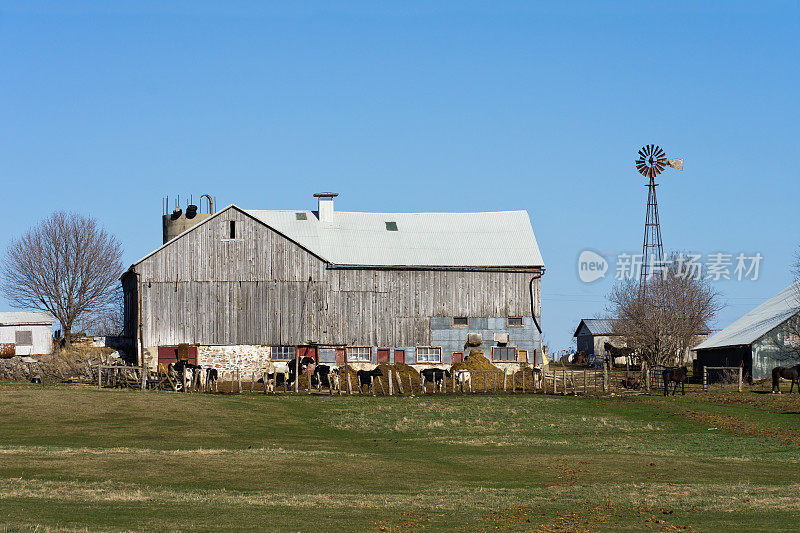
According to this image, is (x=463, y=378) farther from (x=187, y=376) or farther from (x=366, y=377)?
(x=187, y=376)

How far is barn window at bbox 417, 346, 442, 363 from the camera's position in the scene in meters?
67.9

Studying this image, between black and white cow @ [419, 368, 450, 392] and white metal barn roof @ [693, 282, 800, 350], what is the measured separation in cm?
2182

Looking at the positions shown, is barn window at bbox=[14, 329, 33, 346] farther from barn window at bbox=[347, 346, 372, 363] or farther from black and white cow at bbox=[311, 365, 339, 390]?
black and white cow at bbox=[311, 365, 339, 390]

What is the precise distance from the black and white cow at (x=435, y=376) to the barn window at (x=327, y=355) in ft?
23.2

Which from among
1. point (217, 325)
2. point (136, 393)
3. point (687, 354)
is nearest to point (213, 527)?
point (136, 393)

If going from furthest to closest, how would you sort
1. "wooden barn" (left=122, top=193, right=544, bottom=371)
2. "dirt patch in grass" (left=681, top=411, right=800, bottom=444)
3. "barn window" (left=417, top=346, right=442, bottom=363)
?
"barn window" (left=417, top=346, right=442, bottom=363) < "wooden barn" (left=122, top=193, right=544, bottom=371) < "dirt patch in grass" (left=681, top=411, right=800, bottom=444)

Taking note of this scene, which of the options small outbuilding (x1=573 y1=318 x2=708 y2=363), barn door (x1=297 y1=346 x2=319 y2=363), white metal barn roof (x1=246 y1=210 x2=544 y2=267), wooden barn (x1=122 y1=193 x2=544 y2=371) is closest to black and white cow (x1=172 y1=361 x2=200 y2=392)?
wooden barn (x1=122 y1=193 x2=544 y2=371)

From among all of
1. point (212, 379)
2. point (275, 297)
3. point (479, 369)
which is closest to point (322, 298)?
point (275, 297)

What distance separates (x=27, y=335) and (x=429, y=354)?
36.9m

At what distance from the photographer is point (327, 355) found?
67.1m

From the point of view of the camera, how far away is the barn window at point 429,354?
2672 inches

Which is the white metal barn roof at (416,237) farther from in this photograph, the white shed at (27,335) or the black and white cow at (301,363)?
the white shed at (27,335)

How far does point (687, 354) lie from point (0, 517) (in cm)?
9187

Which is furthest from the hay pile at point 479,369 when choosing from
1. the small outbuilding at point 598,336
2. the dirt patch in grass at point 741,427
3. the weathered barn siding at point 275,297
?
the small outbuilding at point 598,336
